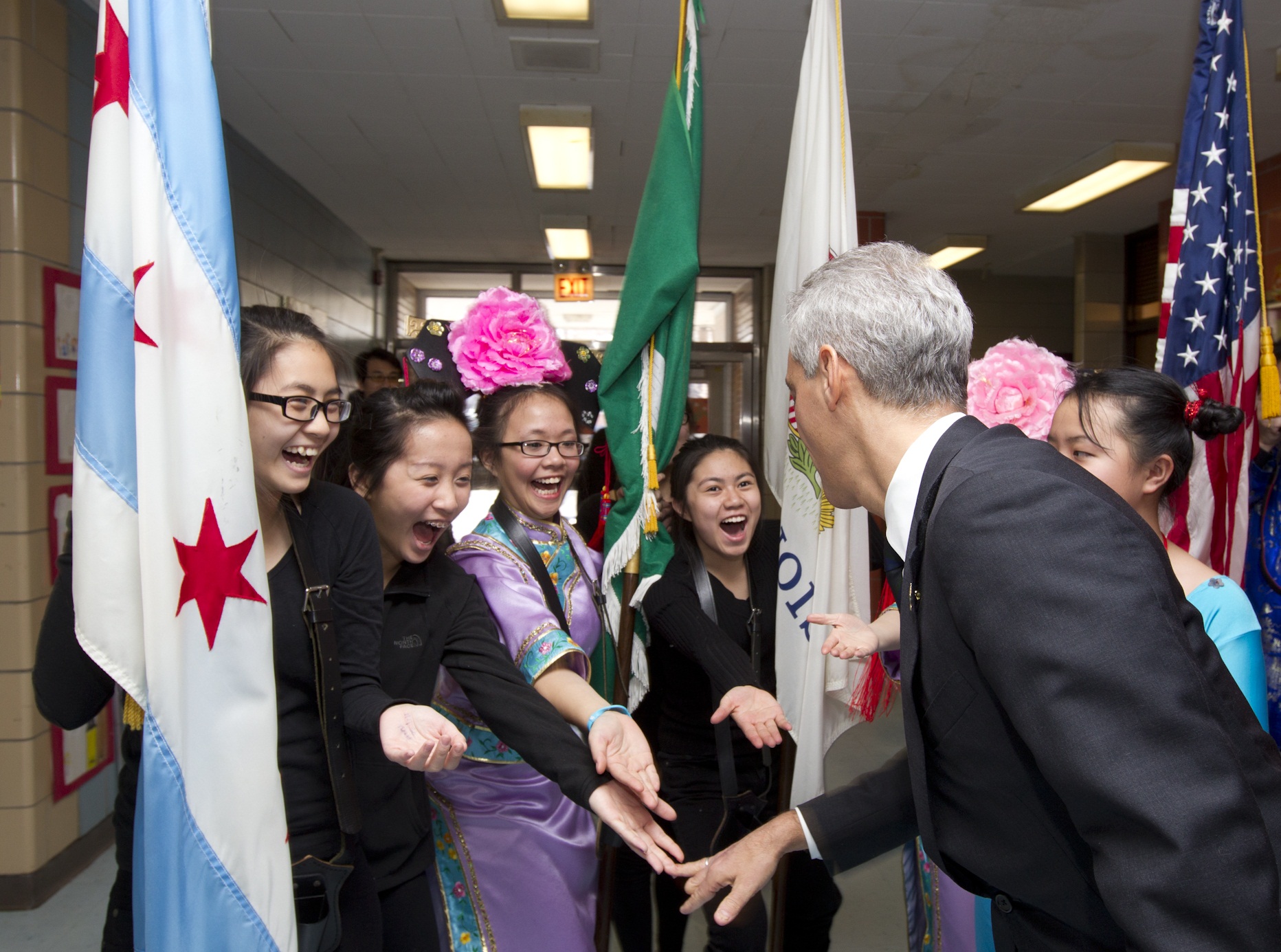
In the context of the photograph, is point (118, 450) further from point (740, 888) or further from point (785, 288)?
point (785, 288)

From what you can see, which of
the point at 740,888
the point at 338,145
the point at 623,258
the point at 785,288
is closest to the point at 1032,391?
the point at 785,288

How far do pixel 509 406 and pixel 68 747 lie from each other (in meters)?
2.16

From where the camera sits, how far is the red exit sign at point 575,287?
24.7 feet

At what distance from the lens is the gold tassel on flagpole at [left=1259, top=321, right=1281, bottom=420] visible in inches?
77.7

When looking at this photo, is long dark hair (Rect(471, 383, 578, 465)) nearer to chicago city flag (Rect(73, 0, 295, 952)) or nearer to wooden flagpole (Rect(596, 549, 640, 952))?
wooden flagpole (Rect(596, 549, 640, 952))

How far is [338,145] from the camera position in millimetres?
4953

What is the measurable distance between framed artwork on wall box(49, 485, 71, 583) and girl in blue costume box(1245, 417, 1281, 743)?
3626mm

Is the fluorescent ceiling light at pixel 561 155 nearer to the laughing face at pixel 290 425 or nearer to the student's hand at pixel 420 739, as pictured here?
the laughing face at pixel 290 425

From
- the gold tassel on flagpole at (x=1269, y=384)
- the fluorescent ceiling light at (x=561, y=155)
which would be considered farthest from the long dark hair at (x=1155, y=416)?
the fluorescent ceiling light at (x=561, y=155)

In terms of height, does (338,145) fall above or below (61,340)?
above

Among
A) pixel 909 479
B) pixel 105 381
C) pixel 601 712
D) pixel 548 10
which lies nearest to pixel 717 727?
pixel 601 712

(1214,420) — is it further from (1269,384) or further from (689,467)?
(689,467)

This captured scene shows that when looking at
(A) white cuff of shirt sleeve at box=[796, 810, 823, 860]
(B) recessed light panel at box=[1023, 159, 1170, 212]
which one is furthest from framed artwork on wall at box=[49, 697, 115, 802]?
(B) recessed light panel at box=[1023, 159, 1170, 212]

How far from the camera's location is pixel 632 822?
4.27 feet
